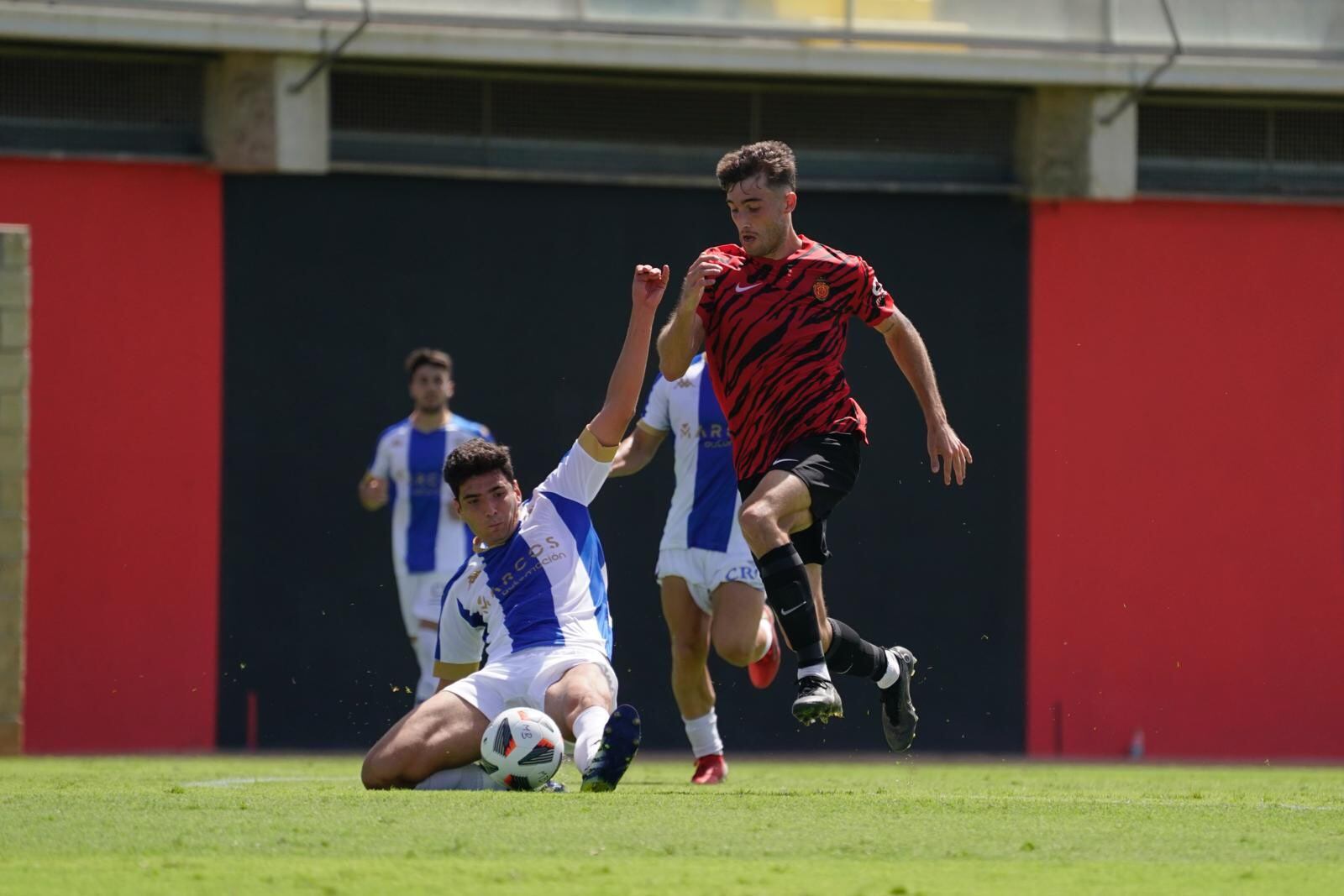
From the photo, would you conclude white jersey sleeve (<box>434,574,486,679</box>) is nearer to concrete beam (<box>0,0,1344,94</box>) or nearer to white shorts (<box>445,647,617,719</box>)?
white shorts (<box>445,647,617,719</box>)

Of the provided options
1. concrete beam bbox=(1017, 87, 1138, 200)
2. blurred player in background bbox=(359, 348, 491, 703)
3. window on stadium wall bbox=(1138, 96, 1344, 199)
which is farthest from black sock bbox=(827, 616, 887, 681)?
window on stadium wall bbox=(1138, 96, 1344, 199)

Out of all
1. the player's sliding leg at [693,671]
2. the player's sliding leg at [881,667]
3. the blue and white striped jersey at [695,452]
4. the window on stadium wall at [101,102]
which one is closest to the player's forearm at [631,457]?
the blue and white striped jersey at [695,452]

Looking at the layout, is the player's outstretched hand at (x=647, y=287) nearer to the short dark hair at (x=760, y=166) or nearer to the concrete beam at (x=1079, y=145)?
the short dark hair at (x=760, y=166)

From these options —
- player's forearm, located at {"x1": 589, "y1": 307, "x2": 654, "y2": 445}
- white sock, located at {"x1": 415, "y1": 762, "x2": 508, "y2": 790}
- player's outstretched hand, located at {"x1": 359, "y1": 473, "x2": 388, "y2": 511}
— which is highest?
player's forearm, located at {"x1": 589, "y1": 307, "x2": 654, "y2": 445}

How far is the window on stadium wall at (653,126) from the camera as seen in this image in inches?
578

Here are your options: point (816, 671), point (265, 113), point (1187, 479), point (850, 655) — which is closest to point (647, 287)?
point (816, 671)

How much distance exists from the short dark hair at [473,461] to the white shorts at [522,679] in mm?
701

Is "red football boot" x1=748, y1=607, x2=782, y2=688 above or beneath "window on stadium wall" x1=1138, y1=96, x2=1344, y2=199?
beneath

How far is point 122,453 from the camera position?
1409 centimetres

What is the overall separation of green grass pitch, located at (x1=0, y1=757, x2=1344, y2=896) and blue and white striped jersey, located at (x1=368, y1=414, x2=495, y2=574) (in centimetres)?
504

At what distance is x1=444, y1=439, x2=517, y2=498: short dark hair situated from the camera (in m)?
7.84

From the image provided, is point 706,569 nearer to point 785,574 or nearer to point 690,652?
point 690,652

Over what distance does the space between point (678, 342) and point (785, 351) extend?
0.47 metres

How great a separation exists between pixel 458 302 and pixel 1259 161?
20.1 feet
